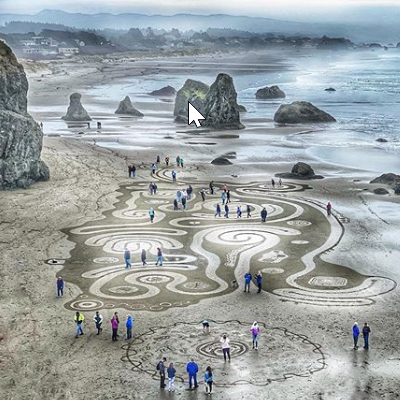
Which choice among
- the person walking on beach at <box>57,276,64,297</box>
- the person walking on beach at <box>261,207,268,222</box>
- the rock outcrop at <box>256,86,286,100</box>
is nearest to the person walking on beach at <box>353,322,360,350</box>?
the person walking on beach at <box>57,276,64,297</box>

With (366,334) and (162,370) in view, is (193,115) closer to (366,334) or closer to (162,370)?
(366,334)

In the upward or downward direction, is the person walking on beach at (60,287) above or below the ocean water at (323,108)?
above

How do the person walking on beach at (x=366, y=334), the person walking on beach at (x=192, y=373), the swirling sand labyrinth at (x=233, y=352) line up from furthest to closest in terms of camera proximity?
the person walking on beach at (x=366, y=334)
the swirling sand labyrinth at (x=233, y=352)
the person walking on beach at (x=192, y=373)

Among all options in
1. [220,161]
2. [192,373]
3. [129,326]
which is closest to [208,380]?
[192,373]

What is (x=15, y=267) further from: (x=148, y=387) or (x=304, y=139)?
(x=304, y=139)

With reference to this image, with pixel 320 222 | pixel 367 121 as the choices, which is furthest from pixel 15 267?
pixel 367 121

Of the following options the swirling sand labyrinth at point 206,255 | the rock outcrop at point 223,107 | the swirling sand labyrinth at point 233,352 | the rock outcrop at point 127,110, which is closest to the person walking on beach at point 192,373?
the swirling sand labyrinth at point 233,352

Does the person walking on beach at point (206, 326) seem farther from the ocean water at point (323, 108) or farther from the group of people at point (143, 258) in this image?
the ocean water at point (323, 108)
